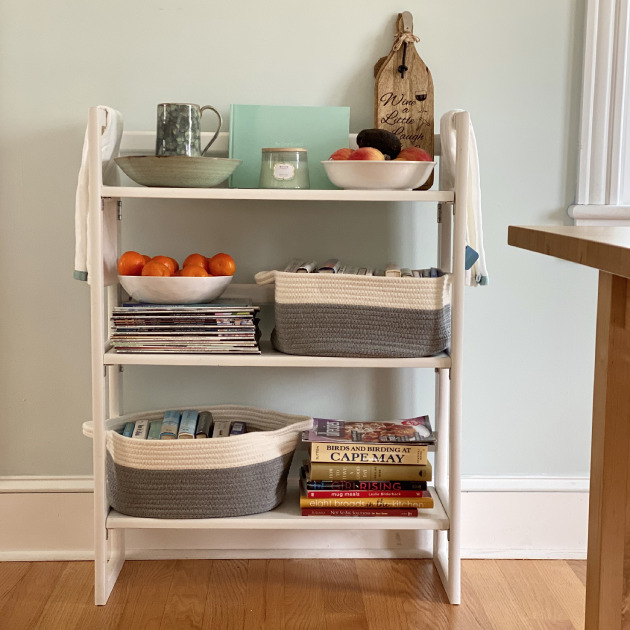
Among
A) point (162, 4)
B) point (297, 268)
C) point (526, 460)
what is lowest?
point (526, 460)

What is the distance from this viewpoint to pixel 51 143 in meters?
1.95

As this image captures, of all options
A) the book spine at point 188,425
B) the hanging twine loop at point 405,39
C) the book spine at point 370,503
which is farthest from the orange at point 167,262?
the hanging twine loop at point 405,39

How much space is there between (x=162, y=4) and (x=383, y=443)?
1.14 metres

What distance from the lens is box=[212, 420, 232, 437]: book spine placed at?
1.86m

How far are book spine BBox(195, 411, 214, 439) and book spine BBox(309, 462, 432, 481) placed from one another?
0.84 feet

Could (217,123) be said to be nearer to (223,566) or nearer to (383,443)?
(383,443)

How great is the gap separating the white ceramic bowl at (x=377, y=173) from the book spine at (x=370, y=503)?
2.21 ft

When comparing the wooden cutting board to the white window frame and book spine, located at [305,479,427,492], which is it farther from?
book spine, located at [305,479,427,492]

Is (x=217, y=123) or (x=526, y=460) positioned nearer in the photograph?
(x=217, y=123)

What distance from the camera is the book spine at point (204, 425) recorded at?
6.03 feet

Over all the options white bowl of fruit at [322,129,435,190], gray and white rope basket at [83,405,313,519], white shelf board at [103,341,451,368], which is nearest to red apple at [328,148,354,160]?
white bowl of fruit at [322,129,435,190]

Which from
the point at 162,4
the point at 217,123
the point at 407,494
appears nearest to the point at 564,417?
the point at 407,494

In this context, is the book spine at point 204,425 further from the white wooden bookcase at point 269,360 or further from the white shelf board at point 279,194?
the white shelf board at point 279,194

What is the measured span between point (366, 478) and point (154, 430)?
0.49 meters
